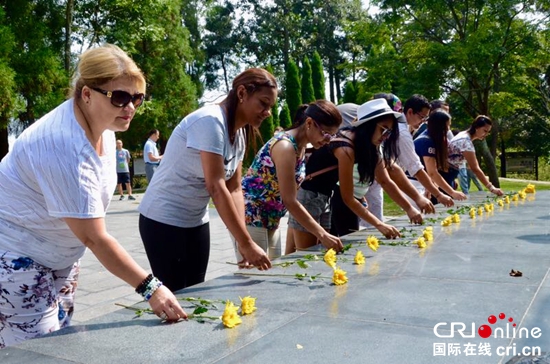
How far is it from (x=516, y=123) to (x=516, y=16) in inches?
478

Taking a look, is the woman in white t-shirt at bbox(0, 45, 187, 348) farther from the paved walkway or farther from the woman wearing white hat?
the paved walkway

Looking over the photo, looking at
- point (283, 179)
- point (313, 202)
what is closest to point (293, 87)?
point (313, 202)

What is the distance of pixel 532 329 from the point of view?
1.61 meters

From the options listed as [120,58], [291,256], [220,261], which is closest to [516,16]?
[220,261]

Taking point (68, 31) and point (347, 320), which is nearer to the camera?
point (347, 320)

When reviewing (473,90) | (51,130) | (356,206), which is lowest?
(356,206)

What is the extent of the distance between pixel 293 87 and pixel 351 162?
2308 cm

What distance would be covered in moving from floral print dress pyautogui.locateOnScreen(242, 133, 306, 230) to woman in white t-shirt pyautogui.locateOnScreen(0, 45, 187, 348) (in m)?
1.35

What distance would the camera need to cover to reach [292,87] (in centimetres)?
2595

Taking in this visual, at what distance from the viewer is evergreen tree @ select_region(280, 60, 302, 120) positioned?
84.2 feet

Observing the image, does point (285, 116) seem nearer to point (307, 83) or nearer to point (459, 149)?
point (307, 83)

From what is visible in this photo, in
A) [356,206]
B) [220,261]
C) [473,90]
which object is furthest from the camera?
[473,90]

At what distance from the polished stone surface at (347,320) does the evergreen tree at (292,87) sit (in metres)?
23.5

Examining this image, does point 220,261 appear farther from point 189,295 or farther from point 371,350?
point 371,350
